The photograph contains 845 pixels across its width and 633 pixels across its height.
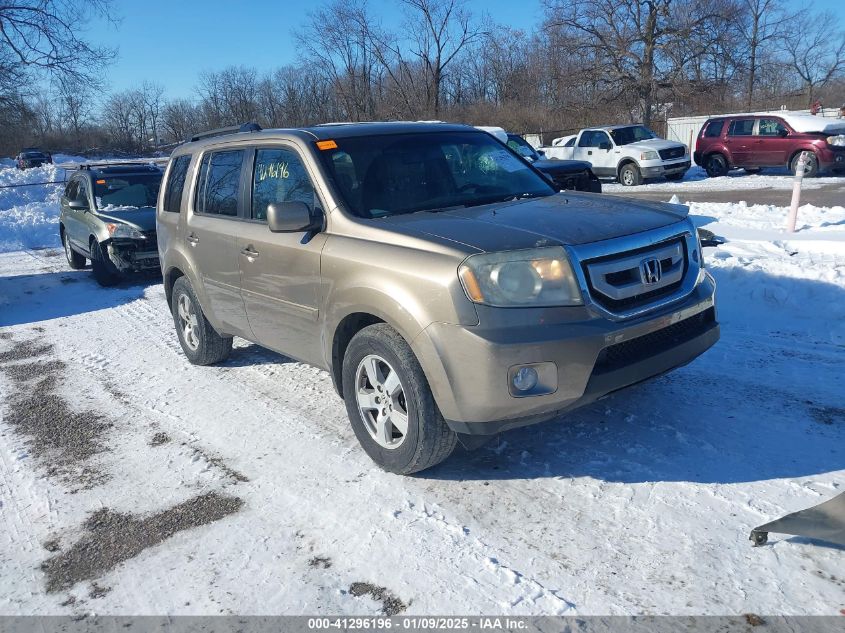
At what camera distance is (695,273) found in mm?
4105

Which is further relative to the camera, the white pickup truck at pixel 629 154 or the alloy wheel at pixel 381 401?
the white pickup truck at pixel 629 154

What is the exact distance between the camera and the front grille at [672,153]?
2097cm

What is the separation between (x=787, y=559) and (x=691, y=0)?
40.6 m

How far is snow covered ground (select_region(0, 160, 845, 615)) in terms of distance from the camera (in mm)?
2996

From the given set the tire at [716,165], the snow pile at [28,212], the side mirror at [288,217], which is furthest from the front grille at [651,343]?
the tire at [716,165]

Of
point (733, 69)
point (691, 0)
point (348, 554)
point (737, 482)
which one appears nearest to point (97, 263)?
point (348, 554)

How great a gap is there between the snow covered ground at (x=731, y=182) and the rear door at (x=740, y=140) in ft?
1.91

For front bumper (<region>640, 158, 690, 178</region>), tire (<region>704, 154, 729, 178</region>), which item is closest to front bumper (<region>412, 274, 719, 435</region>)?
front bumper (<region>640, 158, 690, 178</region>)

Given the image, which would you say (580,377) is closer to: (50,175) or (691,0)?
(50,175)

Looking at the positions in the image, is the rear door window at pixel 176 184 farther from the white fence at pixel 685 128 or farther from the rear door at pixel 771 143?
the white fence at pixel 685 128

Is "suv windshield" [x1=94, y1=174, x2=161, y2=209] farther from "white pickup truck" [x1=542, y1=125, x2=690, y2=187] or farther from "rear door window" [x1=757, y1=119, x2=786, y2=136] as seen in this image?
"rear door window" [x1=757, y1=119, x2=786, y2=136]

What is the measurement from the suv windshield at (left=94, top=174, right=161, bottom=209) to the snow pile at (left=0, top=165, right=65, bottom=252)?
5170mm

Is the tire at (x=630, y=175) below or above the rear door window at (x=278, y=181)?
below

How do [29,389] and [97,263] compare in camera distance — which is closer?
[29,389]
